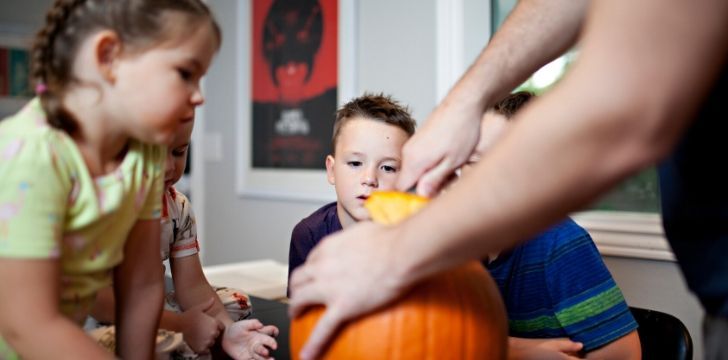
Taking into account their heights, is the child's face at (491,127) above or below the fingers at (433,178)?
above

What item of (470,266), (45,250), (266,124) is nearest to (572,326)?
(470,266)

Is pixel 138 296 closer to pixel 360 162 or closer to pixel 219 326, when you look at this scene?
pixel 219 326

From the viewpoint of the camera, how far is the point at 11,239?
23.9 inches

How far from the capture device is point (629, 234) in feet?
5.33

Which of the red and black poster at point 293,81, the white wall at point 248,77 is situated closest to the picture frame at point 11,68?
the white wall at point 248,77

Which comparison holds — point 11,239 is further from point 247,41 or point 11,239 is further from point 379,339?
point 247,41

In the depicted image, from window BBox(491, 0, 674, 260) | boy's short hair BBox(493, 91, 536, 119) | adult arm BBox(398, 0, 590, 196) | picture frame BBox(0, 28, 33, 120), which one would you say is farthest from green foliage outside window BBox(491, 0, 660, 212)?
picture frame BBox(0, 28, 33, 120)

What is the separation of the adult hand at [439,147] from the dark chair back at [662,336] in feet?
1.70

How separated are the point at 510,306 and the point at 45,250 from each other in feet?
2.71

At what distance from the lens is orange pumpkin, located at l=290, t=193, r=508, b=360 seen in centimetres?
66

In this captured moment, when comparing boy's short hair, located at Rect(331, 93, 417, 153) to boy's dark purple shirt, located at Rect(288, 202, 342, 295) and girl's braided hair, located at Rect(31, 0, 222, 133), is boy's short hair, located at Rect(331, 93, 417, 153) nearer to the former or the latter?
boy's dark purple shirt, located at Rect(288, 202, 342, 295)

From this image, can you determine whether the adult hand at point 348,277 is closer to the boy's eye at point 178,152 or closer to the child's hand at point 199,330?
the child's hand at point 199,330

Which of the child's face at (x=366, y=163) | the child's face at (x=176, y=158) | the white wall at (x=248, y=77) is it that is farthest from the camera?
the white wall at (x=248, y=77)

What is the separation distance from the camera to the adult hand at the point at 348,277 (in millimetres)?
605
